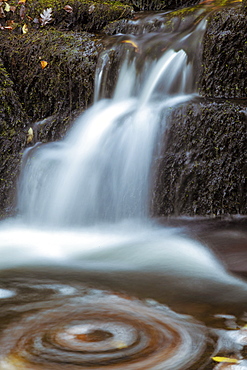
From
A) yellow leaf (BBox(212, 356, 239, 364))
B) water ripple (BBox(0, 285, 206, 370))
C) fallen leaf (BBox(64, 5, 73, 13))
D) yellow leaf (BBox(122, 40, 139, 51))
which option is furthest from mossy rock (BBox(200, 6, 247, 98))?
yellow leaf (BBox(212, 356, 239, 364))

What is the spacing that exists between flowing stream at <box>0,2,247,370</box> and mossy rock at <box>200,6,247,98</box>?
0.16 metres

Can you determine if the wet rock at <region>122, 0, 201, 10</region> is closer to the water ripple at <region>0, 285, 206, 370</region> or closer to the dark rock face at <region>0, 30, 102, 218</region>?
the dark rock face at <region>0, 30, 102, 218</region>

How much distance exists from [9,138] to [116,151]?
138 centimetres

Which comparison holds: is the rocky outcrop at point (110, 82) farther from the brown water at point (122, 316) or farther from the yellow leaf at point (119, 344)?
the yellow leaf at point (119, 344)

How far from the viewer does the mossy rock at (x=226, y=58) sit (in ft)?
15.3

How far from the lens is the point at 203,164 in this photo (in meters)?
4.31

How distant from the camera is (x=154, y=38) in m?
5.60

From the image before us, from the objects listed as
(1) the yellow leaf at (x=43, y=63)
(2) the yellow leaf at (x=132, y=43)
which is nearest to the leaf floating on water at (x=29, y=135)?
(1) the yellow leaf at (x=43, y=63)

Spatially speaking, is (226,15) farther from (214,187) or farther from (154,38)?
(214,187)

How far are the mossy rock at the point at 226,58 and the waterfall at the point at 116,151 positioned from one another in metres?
0.19

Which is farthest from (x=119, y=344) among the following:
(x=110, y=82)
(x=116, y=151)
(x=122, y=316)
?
(x=110, y=82)

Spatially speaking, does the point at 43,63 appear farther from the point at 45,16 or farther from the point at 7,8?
the point at 7,8

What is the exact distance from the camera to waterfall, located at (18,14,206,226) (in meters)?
4.50

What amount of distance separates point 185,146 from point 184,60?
1.20 m
